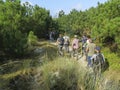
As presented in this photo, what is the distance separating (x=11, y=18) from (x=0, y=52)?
33.7 ft

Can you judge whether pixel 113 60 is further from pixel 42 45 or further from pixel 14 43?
pixel 42 45

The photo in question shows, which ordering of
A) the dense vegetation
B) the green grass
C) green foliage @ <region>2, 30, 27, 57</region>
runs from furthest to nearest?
green foliage @ <region>2, 30, 27, 57</region>
the green grass
the dense vegetation

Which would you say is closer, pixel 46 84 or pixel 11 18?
pixel 46 84

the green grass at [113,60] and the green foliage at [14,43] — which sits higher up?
the green foliage at [14,43]

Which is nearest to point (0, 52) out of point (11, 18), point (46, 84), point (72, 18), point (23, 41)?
point (23, 41)

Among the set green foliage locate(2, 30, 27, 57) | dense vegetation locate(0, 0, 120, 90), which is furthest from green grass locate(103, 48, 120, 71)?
green foliage locate(2, 30, 27, 57)

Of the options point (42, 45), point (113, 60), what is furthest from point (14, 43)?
point (42, 45)

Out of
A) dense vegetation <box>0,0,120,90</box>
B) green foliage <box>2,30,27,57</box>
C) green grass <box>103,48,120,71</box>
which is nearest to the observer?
dense vegetation <box>0,0,120,90</box>

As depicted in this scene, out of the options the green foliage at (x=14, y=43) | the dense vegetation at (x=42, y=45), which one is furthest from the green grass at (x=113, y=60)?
the green foliage at (x=14, y=43)

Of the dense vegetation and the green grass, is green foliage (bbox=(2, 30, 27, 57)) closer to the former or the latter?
the dense vegetation

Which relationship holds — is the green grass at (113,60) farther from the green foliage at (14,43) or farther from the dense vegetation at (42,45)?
the green foliage at (14,43)

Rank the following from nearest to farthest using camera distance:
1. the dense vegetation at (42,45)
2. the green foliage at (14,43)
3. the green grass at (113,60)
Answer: the dense vegetation at (42,45)
the green grass at (113,60)
the green foliage at (14,43)

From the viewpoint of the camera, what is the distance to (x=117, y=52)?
25359mm

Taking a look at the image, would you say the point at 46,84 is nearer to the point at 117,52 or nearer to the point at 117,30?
the point at 117,30
